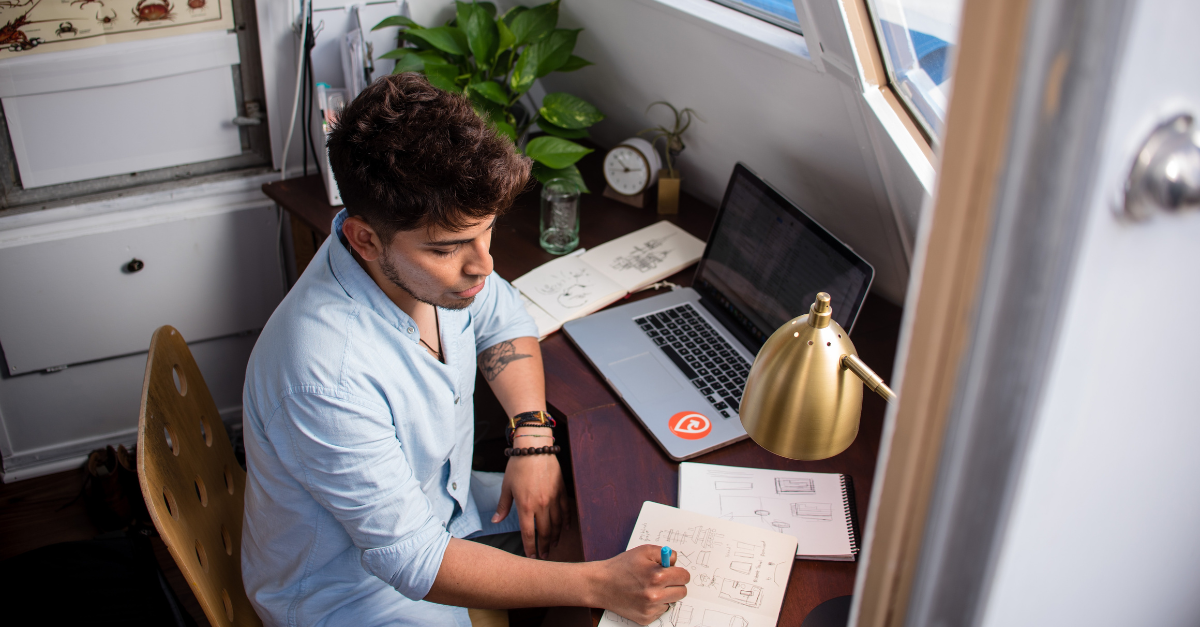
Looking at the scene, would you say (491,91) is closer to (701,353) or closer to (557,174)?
(557,174)

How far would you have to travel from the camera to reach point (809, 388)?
73 cm

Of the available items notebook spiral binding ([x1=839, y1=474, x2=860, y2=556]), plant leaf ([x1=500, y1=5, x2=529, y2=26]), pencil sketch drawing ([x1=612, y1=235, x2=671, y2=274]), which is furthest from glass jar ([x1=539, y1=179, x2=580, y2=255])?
notebook spiral binding ([x1=839, y1=474, x2=860, y2=556])

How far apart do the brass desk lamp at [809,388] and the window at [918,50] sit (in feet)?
1.81

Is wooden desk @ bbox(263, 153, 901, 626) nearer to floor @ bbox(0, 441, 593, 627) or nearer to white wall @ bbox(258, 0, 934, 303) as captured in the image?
white wall @ bbox(258, 0, 934, 303)

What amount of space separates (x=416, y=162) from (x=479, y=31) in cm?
94

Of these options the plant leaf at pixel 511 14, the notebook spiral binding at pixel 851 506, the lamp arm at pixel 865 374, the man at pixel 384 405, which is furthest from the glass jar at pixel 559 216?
the lamp arm at pixel 865 374

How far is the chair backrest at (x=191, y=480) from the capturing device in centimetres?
99

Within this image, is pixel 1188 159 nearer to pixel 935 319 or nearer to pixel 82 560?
pixel 935 319

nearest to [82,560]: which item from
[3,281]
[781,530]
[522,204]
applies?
[3,281]

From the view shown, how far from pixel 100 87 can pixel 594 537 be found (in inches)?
63.3

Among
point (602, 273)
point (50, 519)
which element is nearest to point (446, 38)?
point (602, 273)

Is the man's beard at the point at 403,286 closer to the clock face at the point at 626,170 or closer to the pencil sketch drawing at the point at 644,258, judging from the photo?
the pencil sketch drawing at the point at 644,258

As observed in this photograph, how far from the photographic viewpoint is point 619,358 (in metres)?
1.40

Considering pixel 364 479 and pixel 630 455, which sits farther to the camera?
pixel 630 455
